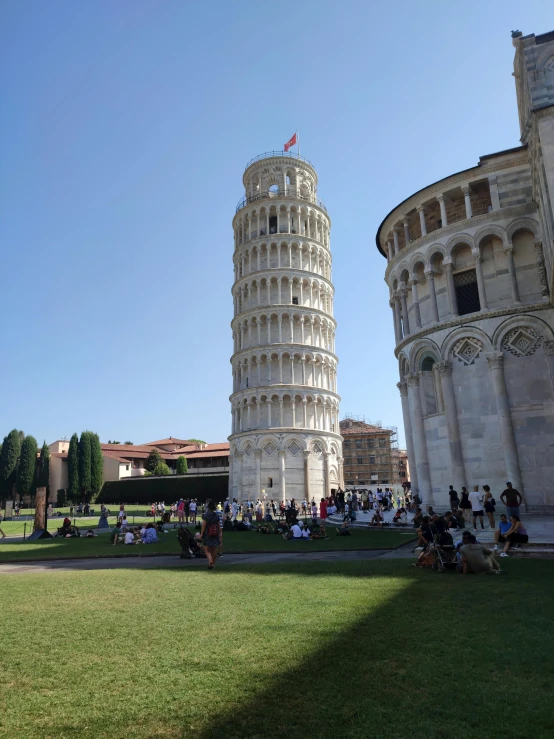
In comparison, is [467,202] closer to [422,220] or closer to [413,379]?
[422,220]

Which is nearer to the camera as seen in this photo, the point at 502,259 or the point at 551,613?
the point at 551,613

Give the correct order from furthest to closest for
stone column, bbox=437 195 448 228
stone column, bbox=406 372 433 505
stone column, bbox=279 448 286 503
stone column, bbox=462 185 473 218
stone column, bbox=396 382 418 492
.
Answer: stone column, bbox=279 448 286 503 < stone column, bbox=396 382 418 492 < stone column, bbox=437 195 448 228 < stone column, bbox=406 372 433 505 < stone column, bbox=462 185 473 218

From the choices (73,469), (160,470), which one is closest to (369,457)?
(160,470)

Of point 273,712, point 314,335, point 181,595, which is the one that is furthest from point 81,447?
point 273,712

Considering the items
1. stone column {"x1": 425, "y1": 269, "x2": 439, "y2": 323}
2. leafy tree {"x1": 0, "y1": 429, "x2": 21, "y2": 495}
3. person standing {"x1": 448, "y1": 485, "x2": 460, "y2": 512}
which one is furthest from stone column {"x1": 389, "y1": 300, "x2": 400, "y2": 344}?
leafy tree {"x1": 0, "y1": 429, "x2": 21, "y2": 495}

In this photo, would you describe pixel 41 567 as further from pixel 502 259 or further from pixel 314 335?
pixel 314 335

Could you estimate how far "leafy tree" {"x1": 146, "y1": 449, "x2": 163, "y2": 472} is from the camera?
9450 centimetres

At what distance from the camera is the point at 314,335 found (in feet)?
212

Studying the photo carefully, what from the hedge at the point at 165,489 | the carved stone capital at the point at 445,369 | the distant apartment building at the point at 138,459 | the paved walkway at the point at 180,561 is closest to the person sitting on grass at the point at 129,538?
the paved walkway at the point at 180,561

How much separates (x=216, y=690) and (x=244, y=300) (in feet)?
205

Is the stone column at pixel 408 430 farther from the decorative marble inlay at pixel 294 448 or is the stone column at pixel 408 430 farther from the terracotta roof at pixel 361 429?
the terracotta roof at pixel 361 429

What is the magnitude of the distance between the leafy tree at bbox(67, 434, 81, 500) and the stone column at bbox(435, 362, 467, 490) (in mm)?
71615

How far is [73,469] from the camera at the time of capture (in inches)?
3278

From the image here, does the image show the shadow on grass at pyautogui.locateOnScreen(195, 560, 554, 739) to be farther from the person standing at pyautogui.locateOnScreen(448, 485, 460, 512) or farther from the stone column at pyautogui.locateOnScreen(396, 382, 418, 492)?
the stone column at pyautogui.locateOnScreen(396, 382, 418, 492)
